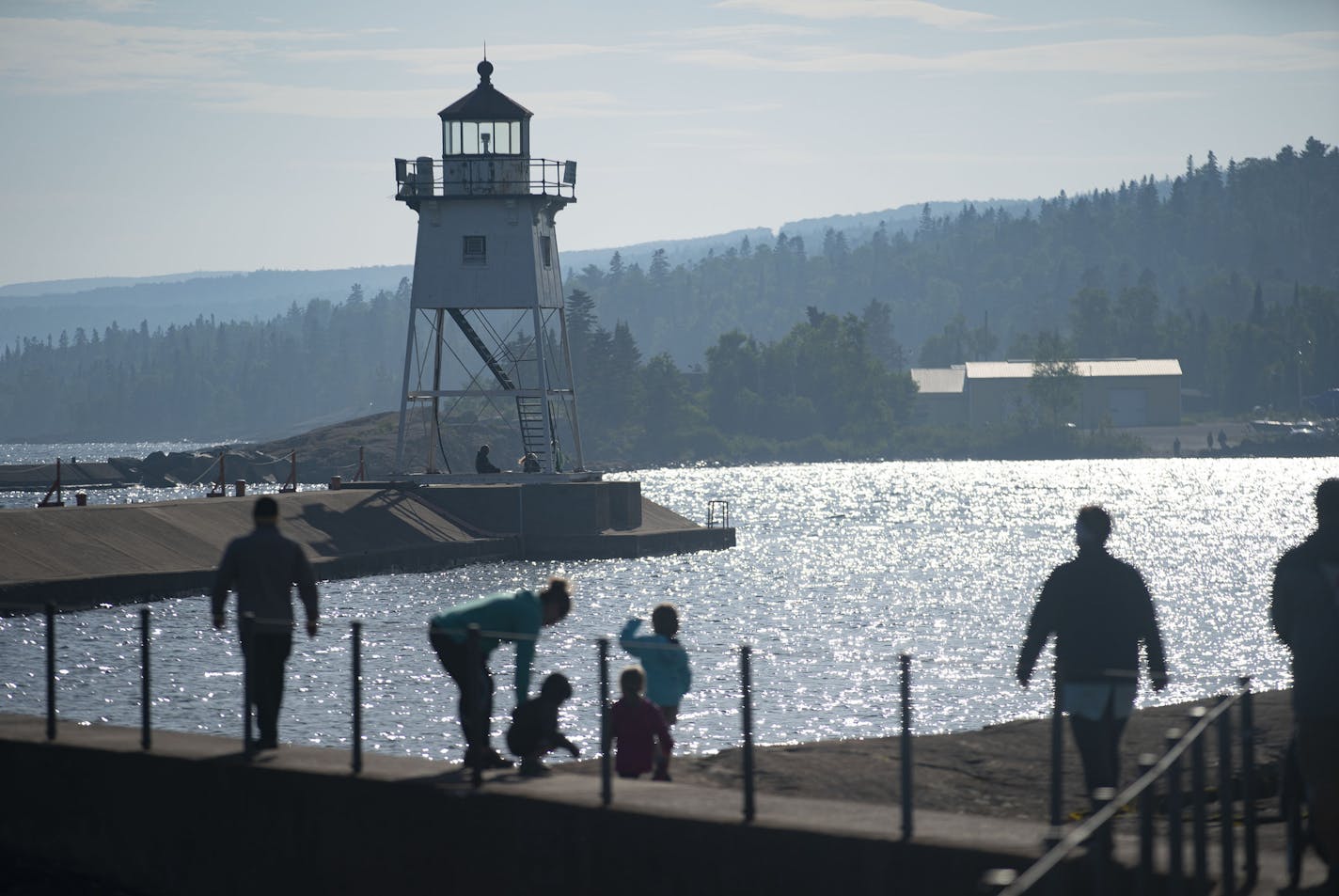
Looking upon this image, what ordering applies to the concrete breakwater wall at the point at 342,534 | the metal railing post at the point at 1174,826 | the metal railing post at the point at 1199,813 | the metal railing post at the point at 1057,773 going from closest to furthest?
1. the metal railing post at the point at 1174,826
2. the metal railing post at the point at 1199,813
3. the metal railing post at the point at 1057,773
4. the concrete breakwater wall at the point at 342,534

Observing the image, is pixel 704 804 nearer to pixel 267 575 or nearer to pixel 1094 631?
pixel 1094 631

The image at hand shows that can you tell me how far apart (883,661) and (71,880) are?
29658mm

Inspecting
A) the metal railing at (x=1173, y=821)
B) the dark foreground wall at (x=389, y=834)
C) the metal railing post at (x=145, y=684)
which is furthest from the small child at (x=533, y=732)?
the metal railing at (x=1173, y=821)

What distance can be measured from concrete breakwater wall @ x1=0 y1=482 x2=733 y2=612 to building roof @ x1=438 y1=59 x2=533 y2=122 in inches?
489

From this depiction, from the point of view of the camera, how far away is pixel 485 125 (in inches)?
2354

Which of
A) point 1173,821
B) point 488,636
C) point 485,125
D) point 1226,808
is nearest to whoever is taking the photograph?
point 1173,821

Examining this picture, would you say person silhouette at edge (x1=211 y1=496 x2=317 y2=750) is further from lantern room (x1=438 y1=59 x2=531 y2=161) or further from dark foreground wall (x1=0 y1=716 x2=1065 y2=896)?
lantern room (x1=438 y1=59 x2=531 y2=161)

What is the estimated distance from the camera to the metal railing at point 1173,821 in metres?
6.42

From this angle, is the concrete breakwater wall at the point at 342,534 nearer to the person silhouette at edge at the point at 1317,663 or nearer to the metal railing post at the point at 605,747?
the metal railing post at the point at 605,747

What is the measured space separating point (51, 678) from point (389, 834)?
312 centimetres

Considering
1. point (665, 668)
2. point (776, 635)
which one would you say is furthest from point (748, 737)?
point (776, 635)

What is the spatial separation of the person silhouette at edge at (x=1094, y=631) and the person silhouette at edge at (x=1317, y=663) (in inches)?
43.1

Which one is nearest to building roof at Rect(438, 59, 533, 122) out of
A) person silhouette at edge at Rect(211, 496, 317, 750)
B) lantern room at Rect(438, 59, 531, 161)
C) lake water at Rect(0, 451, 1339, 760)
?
lantern room at Rect(438, 59, 531, 161)

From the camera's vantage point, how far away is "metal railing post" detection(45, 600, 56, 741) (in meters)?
12.1
